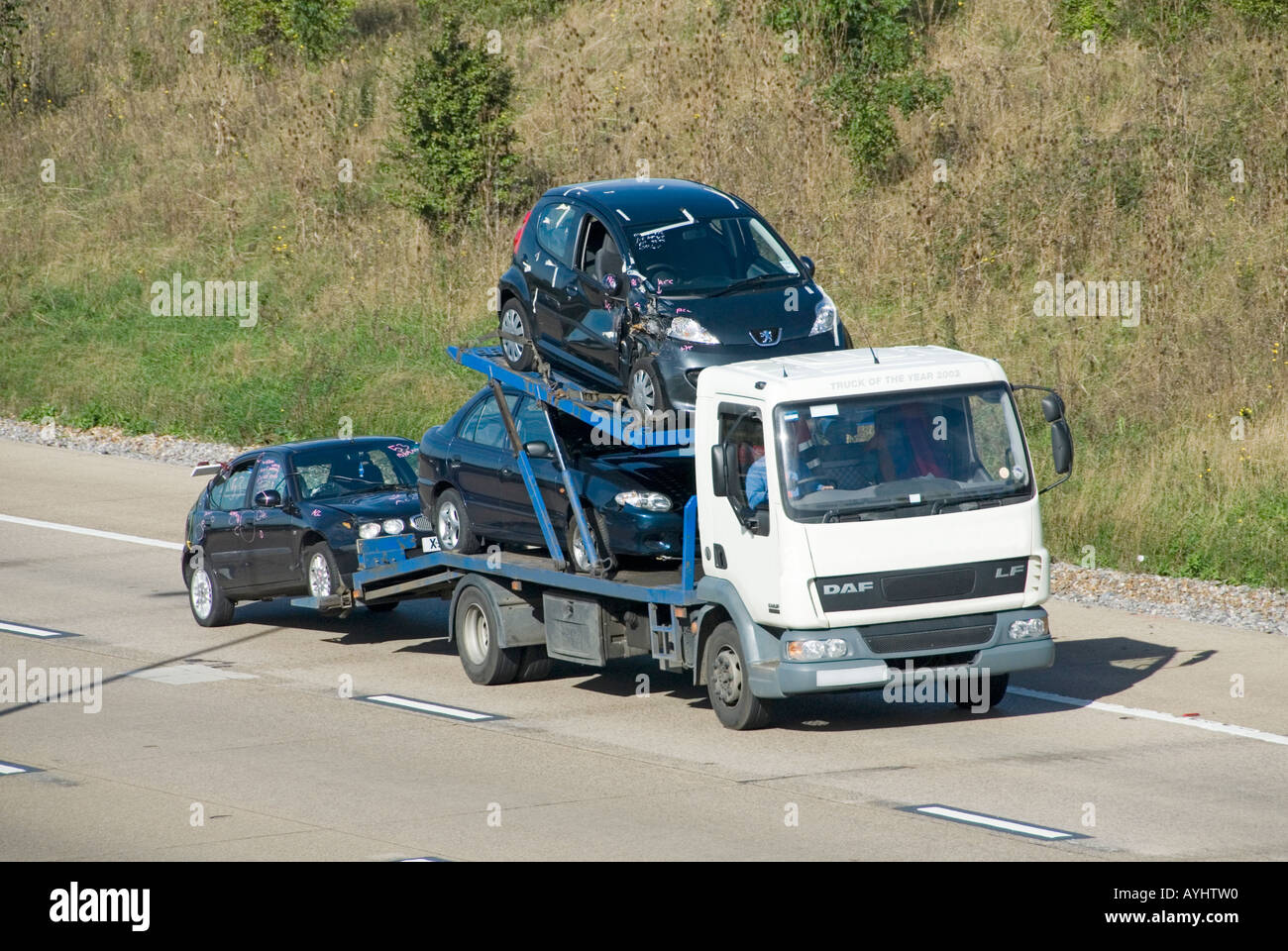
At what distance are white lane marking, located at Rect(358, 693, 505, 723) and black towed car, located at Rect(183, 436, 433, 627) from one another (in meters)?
2.24

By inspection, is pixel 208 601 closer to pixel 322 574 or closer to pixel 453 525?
pixel 322 574

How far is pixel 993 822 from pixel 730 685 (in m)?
2.91


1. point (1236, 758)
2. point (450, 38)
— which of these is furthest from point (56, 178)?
point (1236, 758)

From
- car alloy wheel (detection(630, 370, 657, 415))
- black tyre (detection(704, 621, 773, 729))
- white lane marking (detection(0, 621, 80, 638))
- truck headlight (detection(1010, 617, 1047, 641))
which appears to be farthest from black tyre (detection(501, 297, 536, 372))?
white lane marking (detection(0, 621, 80, 638))

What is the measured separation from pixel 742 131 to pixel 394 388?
7.88 metres

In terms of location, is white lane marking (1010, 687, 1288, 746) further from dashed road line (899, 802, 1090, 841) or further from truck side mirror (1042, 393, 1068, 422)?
dashed road line (899, 802, 1090, 841)

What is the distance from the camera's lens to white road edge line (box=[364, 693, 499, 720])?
43.5ft

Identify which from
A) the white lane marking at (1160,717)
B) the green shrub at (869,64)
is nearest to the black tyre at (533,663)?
the white lane marking at (1160,717)

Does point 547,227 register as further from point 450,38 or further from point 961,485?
point 450,38

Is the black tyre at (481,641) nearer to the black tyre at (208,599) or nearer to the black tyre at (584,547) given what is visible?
the black tyre at (584,547)

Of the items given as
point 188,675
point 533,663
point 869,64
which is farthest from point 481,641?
point 869,64

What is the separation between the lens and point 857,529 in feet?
38.4

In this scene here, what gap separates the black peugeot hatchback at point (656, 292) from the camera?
43.2 ft

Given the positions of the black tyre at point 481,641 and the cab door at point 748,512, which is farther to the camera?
the black tyre at point 481,641
